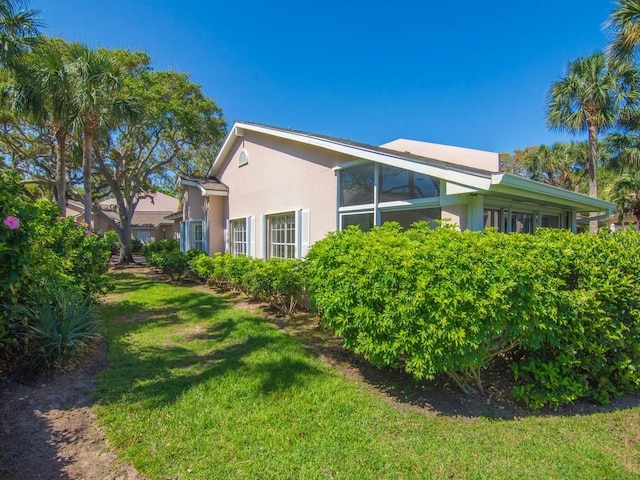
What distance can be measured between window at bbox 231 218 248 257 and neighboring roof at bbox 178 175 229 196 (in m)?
1.48

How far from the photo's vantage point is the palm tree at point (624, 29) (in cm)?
899

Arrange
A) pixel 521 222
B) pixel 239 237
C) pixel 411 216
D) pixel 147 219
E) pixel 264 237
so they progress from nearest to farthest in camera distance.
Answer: pixel 411 216 → pixel 521 222 → pixel 264 237 → pixel 239 237 → pixel 147 219

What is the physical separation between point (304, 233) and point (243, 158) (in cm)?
538

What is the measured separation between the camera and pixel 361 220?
24.8 ft

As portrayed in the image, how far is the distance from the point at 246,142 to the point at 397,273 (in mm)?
10308

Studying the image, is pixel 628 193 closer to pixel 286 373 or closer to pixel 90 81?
pixel 286 373

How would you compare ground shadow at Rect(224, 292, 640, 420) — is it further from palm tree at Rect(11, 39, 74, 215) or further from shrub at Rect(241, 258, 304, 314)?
palm tree at Rect(11, 39, 74, 215)

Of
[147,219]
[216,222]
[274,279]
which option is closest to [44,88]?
[216,222]

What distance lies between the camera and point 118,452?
306 centimetres

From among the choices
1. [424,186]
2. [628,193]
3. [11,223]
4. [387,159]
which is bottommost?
[11,223]

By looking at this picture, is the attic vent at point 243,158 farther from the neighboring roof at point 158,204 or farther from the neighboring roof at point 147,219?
the neighboring roof at point 158,204

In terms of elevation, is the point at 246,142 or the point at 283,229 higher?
the point at 246,142

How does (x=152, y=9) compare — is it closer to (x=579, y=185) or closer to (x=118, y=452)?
(x=118, y=452)

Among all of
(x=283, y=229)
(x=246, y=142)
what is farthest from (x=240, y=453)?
(x=246, y=142)
